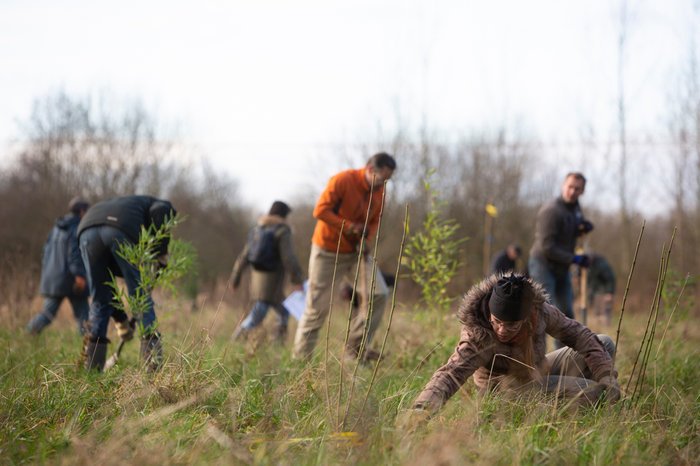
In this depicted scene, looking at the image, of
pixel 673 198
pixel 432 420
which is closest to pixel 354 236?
pixel 432 420

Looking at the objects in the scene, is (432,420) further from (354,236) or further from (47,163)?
(47,163)

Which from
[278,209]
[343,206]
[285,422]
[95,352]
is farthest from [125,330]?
[278,209]

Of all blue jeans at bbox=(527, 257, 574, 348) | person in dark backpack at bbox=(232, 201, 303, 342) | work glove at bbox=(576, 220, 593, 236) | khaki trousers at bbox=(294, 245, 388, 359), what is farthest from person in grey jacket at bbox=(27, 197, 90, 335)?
work glove at bbox=(576, 220, 593, 236)

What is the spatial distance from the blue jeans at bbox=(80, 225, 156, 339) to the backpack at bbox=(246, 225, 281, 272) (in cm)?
326

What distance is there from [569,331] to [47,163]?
26734 mm

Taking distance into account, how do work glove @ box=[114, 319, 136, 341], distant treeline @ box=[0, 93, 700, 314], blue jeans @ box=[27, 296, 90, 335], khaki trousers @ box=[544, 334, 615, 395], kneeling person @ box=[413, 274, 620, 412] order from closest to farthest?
kneeling person @ box=[413, 274, 620, 412] → khaki trousers @ box=[544, 334, 615, 395] → work glove @ box=[114, 319, 136, 341] → blue jeans @ box=[27, 296, 90, 335] → distant treeline @ box=[0, 93, 700, 314]

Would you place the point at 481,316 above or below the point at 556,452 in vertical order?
above

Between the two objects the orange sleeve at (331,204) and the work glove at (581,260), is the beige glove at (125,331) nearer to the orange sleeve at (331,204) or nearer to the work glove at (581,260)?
the orange sleeve at (331,204)

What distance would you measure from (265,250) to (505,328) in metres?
5.13

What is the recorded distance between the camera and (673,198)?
1917cm

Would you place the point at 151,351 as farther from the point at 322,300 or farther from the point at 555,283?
the point at 555,283

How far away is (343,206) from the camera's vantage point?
617 centimetres

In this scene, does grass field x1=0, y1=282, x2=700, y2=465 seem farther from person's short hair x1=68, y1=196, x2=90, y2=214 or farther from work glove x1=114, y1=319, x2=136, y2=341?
person's short hair x1=68, y1=196, x2=90, y2=214

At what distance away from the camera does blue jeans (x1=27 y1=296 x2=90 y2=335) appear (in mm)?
7160
